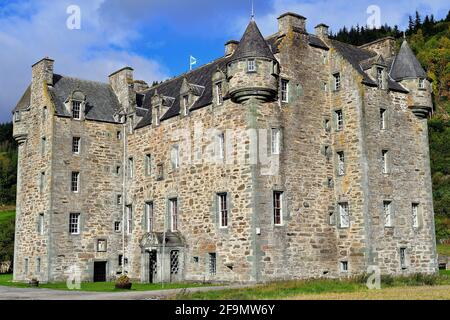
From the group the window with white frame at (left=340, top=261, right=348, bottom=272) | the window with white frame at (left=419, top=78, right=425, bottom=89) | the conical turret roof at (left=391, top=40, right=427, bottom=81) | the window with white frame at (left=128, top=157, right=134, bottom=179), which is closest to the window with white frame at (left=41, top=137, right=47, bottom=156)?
the window with white frame at (left=128, top=157, right=134, bottom=179)

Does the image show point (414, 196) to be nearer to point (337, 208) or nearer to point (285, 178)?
point (337, 208)

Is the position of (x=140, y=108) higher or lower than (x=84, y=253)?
higher

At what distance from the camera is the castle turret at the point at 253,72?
108 ft

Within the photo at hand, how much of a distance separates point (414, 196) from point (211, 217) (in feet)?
38.1

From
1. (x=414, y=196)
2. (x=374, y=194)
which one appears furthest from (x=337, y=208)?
(x=414, y=196)

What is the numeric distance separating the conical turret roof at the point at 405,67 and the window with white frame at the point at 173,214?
1487 centimetres

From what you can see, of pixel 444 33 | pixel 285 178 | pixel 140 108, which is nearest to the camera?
pixel 285 178

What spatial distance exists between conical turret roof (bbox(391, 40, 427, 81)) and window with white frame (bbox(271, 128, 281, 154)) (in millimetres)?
8951

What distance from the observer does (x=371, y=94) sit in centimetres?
3531

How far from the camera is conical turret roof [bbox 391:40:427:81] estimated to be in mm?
37309

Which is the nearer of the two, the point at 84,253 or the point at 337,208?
the point at 337,208

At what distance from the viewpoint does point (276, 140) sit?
3359 cm

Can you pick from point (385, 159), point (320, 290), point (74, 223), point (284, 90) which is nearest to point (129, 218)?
point (74, 223)
